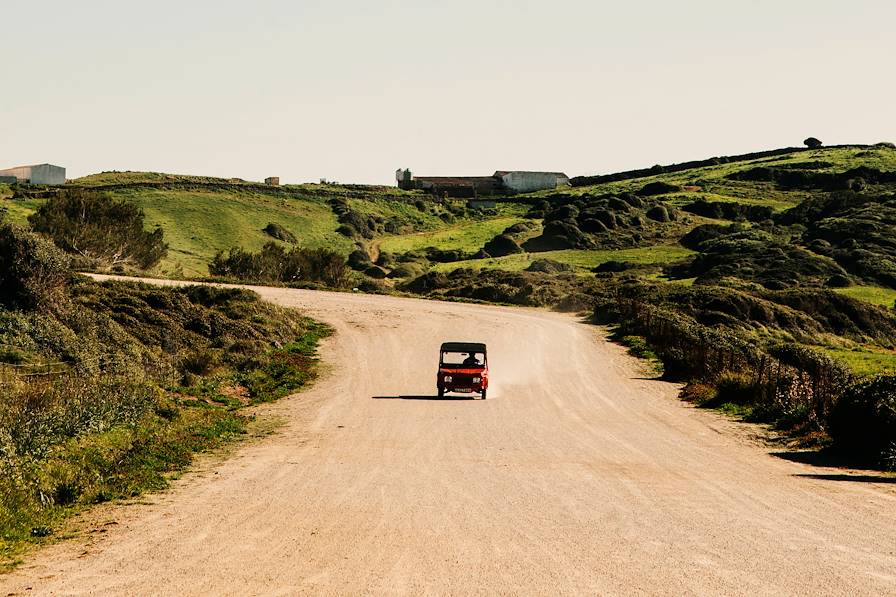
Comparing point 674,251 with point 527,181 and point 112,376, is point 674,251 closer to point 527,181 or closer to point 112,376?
point 527,181

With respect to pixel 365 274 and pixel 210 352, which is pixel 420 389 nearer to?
pixel 210 352

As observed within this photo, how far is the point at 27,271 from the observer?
34.3 meters

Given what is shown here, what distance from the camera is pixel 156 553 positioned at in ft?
42.3

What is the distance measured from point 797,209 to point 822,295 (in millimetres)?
62996

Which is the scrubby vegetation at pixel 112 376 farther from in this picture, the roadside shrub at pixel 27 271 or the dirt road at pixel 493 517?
the dirt road at pixel 493 517

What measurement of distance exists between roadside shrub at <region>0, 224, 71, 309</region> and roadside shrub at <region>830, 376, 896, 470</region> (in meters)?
27.4

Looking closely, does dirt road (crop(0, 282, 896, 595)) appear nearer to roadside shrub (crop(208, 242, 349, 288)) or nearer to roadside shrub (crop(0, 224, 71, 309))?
roadside shrub (crop(0, 224, 71, 309))

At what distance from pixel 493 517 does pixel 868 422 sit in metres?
12.3

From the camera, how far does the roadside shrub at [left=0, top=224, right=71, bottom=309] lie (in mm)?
33969

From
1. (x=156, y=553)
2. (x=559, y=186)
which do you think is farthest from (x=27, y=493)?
(x=559, y=186)

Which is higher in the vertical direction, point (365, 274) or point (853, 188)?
point (853, 188)

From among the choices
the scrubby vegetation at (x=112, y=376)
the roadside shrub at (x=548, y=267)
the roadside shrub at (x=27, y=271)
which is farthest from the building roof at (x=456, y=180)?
the roadside shrub at (x=27, y=271)

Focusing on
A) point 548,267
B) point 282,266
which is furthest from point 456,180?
point 282,266

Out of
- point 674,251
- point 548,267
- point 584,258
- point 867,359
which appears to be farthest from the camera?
point 674,251
